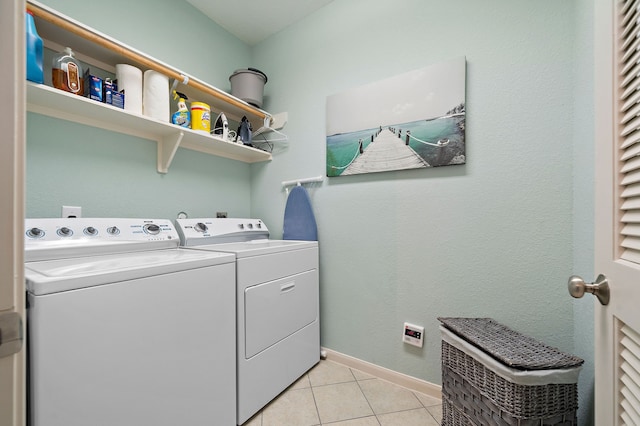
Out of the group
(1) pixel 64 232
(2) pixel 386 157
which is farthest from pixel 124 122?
(2) pixel 386 157

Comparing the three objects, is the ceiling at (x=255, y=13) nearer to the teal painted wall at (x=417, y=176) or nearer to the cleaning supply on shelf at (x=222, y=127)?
the teal painted wall at (x=417, y=176)

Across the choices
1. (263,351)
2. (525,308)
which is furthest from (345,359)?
(525,308)

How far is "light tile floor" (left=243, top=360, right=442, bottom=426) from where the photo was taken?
1291 mm

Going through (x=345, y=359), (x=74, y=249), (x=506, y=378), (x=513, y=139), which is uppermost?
(x=513, y=139)

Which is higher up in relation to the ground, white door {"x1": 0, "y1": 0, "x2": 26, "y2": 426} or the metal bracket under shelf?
the metal bracket under shelf

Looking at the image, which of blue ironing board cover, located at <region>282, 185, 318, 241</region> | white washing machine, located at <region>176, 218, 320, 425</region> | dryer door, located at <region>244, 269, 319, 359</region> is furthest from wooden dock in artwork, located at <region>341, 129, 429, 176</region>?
dryer door, located at <region>244, 269, 319, 359</region>

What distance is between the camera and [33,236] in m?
1.08

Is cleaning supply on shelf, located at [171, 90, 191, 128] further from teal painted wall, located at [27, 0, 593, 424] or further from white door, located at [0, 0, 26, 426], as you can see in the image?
white door, located at [0, 0, 26, 426]

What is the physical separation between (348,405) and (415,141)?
155cm

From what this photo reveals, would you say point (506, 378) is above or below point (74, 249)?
below

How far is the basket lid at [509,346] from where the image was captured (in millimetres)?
875

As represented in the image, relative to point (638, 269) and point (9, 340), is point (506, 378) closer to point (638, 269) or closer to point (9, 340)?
point (638, 269)

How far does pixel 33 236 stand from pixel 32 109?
0.63 metres

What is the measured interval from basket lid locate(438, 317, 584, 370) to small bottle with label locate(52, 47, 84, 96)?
83.9 inches
